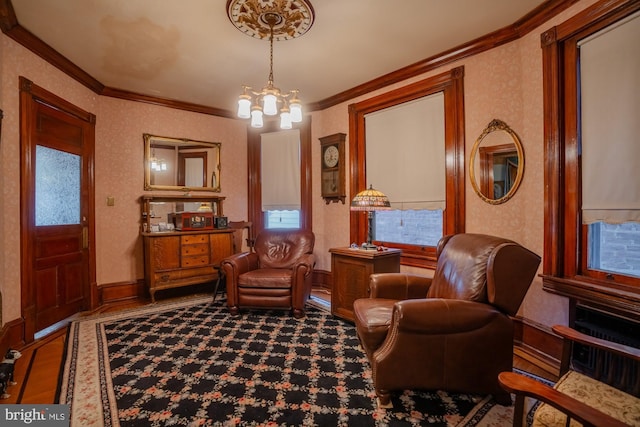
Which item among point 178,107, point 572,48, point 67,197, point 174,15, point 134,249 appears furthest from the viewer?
point 178,107

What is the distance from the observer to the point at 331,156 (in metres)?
4.40

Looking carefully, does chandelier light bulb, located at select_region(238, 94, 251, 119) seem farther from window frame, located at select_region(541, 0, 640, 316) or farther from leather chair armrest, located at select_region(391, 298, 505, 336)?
window frame, located at select_region(541, 0, 640, 316)

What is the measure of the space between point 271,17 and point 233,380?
2764 mm

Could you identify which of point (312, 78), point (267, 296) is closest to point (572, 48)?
Answer: point (312, 78)

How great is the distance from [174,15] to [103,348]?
284 centimetres

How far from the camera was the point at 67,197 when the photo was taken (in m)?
3.38

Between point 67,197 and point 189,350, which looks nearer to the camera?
point 189,350

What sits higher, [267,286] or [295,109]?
[295,109]

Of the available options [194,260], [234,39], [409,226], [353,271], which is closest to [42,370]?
[194,260]

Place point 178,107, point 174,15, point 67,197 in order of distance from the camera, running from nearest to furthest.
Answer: point 174,15 → point 67,197 → point 178,107

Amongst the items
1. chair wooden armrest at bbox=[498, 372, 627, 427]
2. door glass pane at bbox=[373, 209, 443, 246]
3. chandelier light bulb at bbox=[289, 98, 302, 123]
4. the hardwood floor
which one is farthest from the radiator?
chandelier light bulb at bbox=[289, 98, 302, 123]

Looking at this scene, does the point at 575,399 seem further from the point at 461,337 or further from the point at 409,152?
the point at 409,152

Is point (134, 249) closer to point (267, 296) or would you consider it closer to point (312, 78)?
point (267, 296)

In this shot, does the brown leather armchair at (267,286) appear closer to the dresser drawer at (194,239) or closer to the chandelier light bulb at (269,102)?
the dresser drawer at (194,239)
